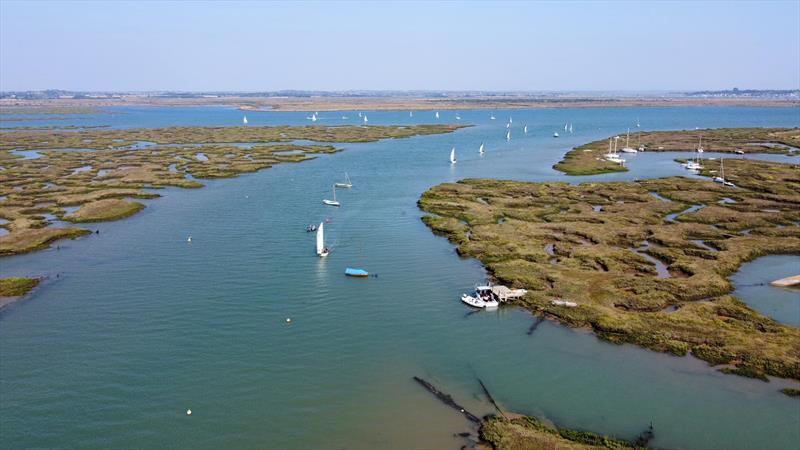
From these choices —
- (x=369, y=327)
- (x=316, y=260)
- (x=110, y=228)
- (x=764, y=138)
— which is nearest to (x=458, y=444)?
(x=369, y=327)

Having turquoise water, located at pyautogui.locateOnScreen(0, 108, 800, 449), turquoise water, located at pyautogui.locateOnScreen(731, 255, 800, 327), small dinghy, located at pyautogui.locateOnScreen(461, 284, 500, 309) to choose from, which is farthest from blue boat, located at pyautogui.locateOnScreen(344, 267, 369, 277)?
turquoise water, located at pyautogui.locateOnScreen(731, 255, 800, 327)

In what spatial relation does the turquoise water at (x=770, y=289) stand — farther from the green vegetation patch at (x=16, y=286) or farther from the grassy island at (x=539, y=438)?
the green vegetation patch at (x=16, y=286)

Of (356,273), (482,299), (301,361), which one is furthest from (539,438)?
(356,273)

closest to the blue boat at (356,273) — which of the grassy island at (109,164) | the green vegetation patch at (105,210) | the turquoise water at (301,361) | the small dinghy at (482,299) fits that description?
the turquoise water at (301,361)

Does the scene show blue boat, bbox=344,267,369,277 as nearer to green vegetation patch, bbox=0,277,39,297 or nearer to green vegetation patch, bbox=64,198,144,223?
green vegetation patch, bbox=0,277,39,297

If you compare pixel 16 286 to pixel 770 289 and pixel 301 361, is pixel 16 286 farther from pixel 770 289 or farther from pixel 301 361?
pixel 770 289
